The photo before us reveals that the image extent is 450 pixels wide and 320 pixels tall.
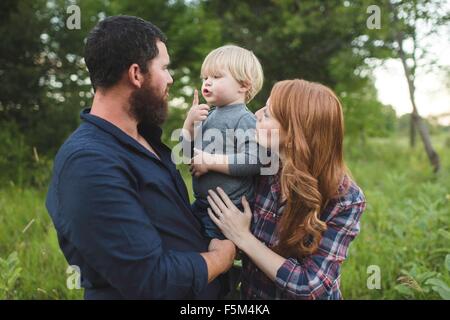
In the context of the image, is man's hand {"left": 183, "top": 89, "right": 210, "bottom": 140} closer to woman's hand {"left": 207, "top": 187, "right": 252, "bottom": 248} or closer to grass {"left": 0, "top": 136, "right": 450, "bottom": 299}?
woman's hand {"left": 207, "top": 187, "right": 252, "bottom": 248}

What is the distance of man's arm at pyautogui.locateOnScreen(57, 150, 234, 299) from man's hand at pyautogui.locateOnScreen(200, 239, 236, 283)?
0.19 m

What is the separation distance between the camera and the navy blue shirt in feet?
4.63

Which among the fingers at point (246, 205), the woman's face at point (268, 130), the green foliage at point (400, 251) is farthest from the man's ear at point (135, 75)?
the green foliage at point (400, 251)

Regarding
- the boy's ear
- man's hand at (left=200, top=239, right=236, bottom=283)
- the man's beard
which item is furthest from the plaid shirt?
the man's beard

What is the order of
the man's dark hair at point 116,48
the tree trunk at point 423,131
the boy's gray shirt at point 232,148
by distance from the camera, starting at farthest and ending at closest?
the tree trunk at point 423,131, the boy's gray shirt at point 232,148, the man's dark hair at point 116,48

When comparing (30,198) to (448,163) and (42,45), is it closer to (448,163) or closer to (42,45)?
(42,45)

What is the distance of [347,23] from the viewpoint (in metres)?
10.0

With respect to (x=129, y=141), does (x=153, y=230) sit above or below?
below

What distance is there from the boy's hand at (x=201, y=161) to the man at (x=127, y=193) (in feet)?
0.41

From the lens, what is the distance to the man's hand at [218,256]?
1.66 m

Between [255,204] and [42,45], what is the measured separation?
691 centimetres

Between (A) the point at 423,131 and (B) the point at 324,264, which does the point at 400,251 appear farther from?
(A) the point at 423,131

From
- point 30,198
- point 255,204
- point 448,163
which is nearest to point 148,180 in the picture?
point 255,204

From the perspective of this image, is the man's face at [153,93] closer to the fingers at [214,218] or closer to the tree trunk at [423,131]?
the fingers at [214,218]
